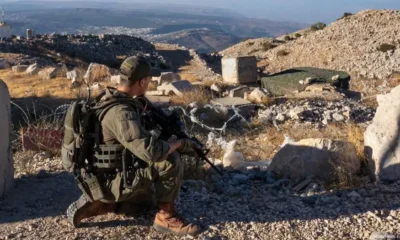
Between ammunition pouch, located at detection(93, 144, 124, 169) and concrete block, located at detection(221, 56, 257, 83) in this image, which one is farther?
concrete block, located at detection(221, 56, 257, 83)

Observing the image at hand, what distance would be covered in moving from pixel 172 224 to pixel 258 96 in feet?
24.7

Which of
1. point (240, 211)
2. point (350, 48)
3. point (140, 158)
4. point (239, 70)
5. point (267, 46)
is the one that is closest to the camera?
point (140, 158)

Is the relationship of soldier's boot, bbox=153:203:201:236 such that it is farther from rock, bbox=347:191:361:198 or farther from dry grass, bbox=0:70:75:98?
dry grass, bbox=0:70:75:98

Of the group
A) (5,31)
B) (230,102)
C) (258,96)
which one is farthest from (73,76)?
(5,31)

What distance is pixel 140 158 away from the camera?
3736mm

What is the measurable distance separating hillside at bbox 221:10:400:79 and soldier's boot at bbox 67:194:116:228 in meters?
20.6

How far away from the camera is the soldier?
362 cm

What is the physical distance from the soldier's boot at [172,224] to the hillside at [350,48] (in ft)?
67.2

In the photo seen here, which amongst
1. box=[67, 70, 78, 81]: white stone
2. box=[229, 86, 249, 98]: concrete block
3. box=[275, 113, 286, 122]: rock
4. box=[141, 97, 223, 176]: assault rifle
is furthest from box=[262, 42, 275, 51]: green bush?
box=[141, 97, 223, 176]: assault rifle

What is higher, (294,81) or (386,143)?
(386,143)

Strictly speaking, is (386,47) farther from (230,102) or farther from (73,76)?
(230,102)

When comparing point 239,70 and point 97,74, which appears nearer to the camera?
point 239,70

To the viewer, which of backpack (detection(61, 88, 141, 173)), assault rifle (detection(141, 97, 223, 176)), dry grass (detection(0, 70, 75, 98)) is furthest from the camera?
dry grass (detection(0, 70, 75, 98))

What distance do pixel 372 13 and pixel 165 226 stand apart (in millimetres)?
29982
